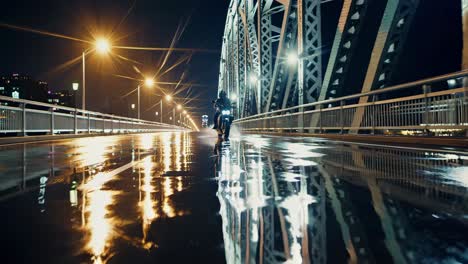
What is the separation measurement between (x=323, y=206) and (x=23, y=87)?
4697 inches

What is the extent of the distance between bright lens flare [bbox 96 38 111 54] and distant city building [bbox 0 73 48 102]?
7321cm

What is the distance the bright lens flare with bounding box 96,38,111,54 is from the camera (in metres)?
26.0

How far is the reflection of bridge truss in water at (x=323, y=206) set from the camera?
2162 millimetres

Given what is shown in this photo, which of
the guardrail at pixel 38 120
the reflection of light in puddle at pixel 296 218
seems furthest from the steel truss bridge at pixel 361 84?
the guardrail at pixel 38 120

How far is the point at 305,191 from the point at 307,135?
44.0ft

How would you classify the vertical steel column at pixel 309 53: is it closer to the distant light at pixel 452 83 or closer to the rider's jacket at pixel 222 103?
the rider's jacket at pixel 222 103

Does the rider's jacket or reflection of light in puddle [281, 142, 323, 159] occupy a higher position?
the rider's jacket

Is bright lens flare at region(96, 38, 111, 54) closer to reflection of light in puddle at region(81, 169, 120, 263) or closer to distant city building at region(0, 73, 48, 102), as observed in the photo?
reflection of light in puddle at region(81, 169, 120, 263)

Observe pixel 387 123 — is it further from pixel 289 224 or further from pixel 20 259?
pixel 20 259

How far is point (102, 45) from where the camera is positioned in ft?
86.4

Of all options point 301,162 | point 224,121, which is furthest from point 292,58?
point 301,162

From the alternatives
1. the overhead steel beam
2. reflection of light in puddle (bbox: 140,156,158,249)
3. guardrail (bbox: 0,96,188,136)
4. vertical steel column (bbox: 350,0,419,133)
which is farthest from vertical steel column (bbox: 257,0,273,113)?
reflection of light in puddle (bbox: 140,156,158,249)

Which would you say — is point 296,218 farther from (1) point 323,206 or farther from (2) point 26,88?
(2) point 26,88

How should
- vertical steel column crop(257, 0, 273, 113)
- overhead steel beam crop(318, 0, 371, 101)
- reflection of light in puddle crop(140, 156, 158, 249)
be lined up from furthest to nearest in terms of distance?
1. vertical steel column crop(257, 0, 273, 113)
2. overhead steel beam crop(318, 0, 371, 101)
3. reflection of light in puddle crop(140, 156, 158, 249)
